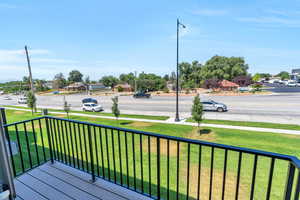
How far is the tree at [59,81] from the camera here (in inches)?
2282

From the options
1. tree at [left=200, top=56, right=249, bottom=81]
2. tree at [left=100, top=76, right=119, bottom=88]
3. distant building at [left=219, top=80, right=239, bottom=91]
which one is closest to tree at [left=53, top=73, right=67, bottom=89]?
tree at [left=100, top=76, right=119, bottom=88]

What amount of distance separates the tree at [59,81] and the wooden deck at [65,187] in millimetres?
64917

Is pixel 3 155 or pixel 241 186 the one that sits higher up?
pixel 3 155

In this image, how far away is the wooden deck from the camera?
203 cm

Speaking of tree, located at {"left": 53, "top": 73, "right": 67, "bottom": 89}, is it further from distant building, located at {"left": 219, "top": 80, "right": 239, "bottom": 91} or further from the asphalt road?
distant building, located at {"left": 219, "top": 80, "right": 239, "bottom": 91}

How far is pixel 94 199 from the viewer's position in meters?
1.97

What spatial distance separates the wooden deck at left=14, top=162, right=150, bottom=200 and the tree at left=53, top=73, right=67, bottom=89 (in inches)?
2556

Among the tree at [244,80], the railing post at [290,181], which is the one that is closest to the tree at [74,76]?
the tree at [244,80]

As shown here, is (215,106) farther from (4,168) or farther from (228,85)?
(228,85)

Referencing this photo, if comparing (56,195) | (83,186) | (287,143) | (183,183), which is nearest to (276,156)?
(83,186)

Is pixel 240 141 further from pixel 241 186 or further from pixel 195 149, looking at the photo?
pixel 241 186

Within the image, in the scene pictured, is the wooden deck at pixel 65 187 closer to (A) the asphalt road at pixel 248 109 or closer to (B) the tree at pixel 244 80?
(A) the asphalt road at pixel 248 109

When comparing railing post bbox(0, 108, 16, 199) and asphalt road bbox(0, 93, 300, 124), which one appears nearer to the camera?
railing post bbox(0, 108, 16, 199)

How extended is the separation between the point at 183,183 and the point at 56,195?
2.77m
